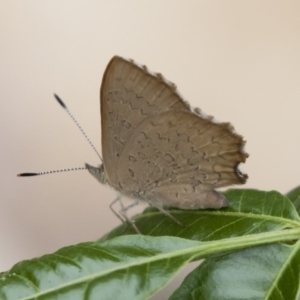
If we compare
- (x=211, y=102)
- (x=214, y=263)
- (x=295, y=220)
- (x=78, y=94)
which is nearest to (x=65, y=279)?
(x=214, y=263)

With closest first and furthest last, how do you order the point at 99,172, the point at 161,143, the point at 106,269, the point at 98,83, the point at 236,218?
the point at 106,269, the point at 236,218, the point at 161,143, the point at 99,172, the point at 98,83

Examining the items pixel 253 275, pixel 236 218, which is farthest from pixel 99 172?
pixel 253 275

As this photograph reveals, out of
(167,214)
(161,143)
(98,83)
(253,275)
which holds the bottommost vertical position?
(253,275)

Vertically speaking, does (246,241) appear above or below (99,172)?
below

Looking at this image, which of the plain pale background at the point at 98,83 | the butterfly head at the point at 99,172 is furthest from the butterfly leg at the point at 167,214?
the plain pale background at the point at 98,83

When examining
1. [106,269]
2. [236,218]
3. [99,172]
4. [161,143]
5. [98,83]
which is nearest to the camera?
[106,269]

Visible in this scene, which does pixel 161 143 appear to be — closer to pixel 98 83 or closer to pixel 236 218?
pixel 236 218

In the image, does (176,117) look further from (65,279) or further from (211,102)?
(211,102)
